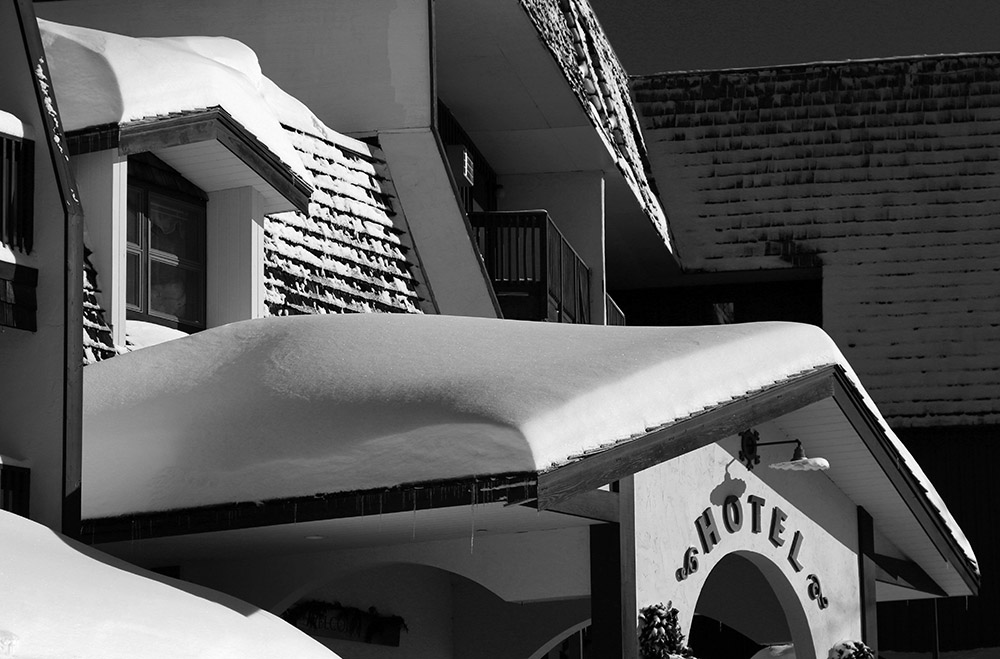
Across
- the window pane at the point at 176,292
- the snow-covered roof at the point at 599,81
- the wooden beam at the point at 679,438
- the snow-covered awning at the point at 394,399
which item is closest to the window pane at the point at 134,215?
the window pane at the point at 176,292

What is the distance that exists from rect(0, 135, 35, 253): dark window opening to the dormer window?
2.56m

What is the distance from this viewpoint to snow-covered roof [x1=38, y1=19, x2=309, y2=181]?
10.0 meters

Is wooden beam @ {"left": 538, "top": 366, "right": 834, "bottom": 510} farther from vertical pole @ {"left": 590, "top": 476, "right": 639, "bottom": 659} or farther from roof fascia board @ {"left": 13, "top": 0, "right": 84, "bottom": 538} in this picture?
roof fascia board @ {"left": 13, "top": 0, "right": 84, "bottom": 538}

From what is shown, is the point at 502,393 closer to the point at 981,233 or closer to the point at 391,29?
the point at 391,29

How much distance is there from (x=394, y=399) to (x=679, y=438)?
1435 mm

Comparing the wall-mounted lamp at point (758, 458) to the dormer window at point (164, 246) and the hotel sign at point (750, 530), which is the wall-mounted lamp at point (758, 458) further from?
the dormer window at point (164, 246)

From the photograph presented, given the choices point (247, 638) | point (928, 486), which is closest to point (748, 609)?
point (928, 486)

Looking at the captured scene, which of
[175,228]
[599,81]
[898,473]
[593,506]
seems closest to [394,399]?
[593,506]

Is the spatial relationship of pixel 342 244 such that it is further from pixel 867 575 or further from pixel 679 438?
pixel 679 438

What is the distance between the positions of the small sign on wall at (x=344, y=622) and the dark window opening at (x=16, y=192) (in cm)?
327

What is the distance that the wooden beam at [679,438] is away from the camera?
7059mm

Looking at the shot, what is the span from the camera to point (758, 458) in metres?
10.2

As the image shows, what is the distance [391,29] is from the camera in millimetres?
14523

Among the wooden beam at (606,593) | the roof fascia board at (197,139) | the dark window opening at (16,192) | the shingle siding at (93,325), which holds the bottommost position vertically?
the wooden beam at (606,593)
